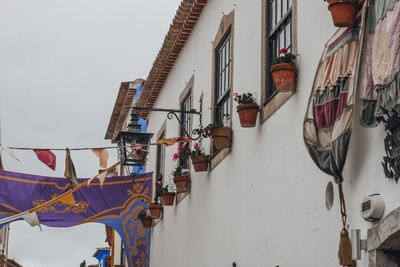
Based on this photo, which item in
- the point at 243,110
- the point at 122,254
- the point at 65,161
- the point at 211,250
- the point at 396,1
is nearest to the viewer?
the point at 396,1

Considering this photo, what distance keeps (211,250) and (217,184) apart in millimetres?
865

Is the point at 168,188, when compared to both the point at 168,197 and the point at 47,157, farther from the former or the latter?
the point at 47,157

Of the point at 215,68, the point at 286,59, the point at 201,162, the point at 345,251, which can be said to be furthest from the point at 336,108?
the point at 215,68

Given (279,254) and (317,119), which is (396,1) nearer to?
(317,119)

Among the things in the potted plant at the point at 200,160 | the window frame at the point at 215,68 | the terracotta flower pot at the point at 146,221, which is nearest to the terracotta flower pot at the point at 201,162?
the potted plant at the point at 200,160

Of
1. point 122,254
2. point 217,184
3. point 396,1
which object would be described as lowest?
point 122,254

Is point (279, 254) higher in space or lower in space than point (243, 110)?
lower

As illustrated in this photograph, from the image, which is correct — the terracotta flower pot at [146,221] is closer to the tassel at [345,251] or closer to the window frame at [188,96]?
the window frame at [188,96]

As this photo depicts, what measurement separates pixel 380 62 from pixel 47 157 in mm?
8511

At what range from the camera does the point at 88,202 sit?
14.3m

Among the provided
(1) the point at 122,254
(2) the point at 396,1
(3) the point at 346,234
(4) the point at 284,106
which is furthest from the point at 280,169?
(1) the point at 122,254

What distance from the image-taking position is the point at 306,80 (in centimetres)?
687

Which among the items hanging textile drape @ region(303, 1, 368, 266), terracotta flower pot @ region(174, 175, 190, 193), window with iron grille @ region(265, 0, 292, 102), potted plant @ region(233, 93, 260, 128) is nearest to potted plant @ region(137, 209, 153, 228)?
terracotta flower pot @ region(174, 175, 190, 193)

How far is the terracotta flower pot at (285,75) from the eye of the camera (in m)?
7.02
